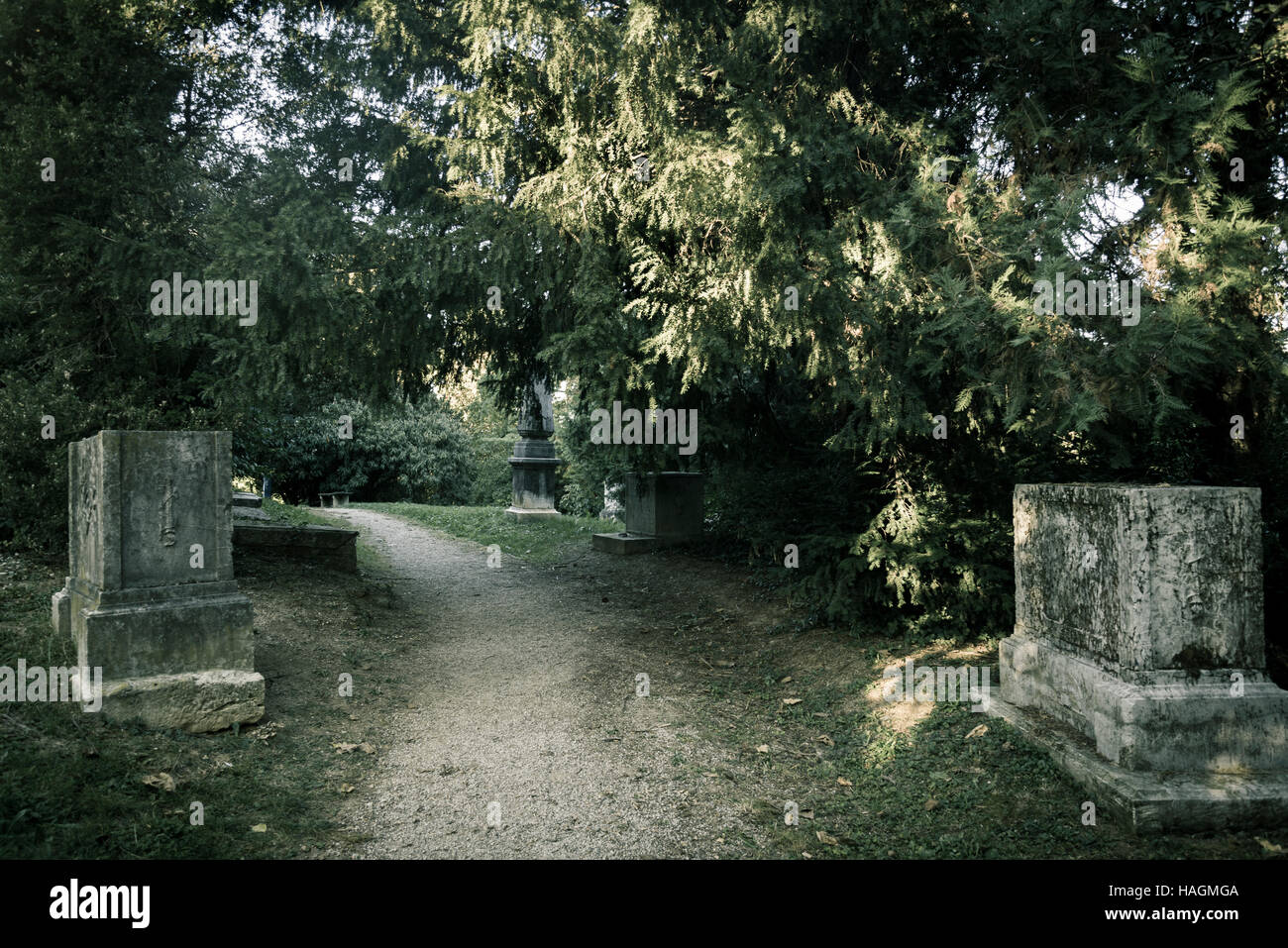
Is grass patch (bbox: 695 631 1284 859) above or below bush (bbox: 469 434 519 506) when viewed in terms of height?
below

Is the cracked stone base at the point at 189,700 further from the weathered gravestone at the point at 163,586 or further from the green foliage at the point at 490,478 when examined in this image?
the green foliage at the point at 490,478

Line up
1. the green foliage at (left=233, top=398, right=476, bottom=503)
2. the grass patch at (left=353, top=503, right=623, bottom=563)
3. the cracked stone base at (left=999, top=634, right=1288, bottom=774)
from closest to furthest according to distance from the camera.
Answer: the cracked stone base at (left=999, top=634, right=1288, bottom=774)
the grass patch at (left=353, top=503, right=623, bottom=563)
the green foliage at (left=233, top=398, right=476, bottom=503)

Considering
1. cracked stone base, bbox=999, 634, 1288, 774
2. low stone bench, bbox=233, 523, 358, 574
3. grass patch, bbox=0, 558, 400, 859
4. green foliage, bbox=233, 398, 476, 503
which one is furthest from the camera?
green foliage, bbox=233, 398, 476, 503

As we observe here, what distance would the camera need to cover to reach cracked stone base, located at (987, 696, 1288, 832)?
11.9 feet

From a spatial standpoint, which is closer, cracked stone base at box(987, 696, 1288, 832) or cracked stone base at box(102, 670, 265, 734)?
cracked stone base at box(987, 696, 1288, 832)

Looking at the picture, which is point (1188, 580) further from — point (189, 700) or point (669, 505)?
point (669, 505)

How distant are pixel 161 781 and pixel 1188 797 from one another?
521 centimetres

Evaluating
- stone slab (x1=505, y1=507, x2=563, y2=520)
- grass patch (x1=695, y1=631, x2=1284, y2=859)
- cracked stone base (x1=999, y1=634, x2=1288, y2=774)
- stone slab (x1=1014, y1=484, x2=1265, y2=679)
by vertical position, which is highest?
stone slab (x1=1014, y1=484, x2=1265, y2=679)

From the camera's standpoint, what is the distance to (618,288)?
650cm

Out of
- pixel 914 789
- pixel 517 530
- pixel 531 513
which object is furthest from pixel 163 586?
pixel 531 513

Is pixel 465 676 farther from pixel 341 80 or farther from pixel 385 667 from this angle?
pixel 341 80

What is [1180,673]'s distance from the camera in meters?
3.98

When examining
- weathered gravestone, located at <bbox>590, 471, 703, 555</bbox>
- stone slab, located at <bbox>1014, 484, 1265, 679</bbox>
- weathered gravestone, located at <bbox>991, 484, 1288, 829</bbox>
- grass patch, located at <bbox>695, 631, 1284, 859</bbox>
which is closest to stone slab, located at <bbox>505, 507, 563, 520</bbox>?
weathered gravestone, located at <bbox>590, 471, 703, 555</bbox>

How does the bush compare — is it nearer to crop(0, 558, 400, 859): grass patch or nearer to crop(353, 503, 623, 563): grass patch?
crop(353, 503, 623, 563): grass patch
